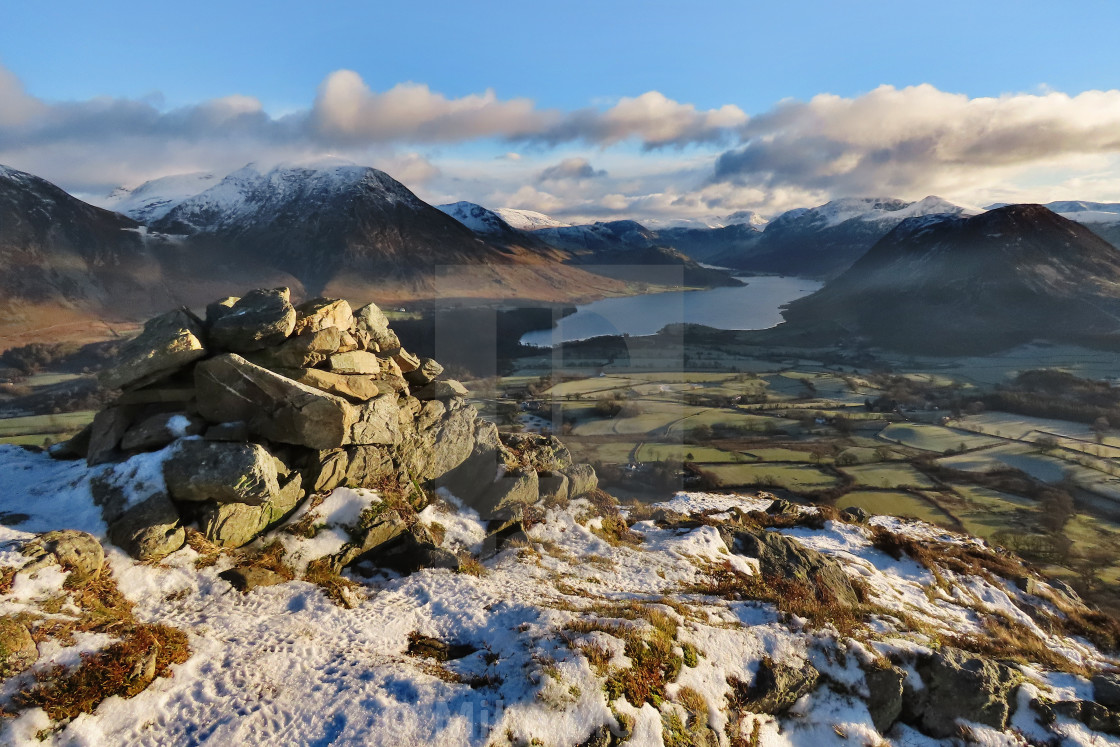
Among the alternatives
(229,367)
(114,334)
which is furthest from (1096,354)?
(114,334)

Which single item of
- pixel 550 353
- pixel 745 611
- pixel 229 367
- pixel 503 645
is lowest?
pixel 550 353

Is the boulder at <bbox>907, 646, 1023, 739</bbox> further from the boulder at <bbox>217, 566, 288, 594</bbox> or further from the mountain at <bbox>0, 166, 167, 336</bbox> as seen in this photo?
the mountain at <bbox>0, 166, 167, 336</bbox>

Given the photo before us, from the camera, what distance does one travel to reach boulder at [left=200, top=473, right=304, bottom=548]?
14.8 m

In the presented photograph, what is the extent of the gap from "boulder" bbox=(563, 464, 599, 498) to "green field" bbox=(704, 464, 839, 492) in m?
37.3

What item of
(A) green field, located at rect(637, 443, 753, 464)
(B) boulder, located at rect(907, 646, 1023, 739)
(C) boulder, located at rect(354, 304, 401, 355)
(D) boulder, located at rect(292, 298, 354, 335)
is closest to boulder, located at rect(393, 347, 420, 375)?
(C) boulder, located at rect(354, 304, 401, 355)

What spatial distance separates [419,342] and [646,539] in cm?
12605

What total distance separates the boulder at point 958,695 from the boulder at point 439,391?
19803 mm

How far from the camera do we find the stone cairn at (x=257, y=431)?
48.5 ft

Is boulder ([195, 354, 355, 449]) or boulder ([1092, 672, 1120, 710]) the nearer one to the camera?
boulder ([1092, 672, 1120, 710])

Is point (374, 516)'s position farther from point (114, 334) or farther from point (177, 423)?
point (114, 334)

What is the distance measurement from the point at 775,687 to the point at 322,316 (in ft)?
61.9

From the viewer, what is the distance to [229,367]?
663 inches

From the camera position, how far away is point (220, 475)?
14.7 meters

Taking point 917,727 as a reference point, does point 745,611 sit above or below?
→ above
